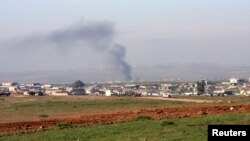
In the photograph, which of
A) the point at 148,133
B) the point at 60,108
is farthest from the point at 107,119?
the point at 60,108

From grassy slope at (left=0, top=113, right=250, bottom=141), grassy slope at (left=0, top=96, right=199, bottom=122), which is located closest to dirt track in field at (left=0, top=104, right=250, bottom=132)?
grassy slope at (left=0, top=113, right=250, bottom=141)

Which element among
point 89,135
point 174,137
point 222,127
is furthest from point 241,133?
point 89,135

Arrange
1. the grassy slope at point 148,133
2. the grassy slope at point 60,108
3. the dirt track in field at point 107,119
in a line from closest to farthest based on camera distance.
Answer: the grassy slope at point 148,133 → the dirt track in field at point 107,119 → the grassy slope at point 60,108

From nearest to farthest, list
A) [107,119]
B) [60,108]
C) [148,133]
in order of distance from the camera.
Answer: [148,133] < [107,119] < [60,108]

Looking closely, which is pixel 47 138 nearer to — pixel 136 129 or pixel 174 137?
pixel 136 129

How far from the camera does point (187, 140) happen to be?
19109mm

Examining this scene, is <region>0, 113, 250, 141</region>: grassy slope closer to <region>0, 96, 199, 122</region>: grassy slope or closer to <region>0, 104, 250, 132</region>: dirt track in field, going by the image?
<region>0, 104, 250, 132</region>: dirt track in field

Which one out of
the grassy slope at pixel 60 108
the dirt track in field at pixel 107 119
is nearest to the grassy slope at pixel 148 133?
the dirt track in field at pixel 107 119

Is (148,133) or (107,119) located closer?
(148,133)

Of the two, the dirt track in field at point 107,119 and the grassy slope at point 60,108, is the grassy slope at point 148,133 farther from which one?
the grassy slope at point 60,108

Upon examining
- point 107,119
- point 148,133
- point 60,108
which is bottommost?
point 148,133

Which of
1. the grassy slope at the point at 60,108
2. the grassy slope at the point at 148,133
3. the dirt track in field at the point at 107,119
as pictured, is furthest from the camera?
the grassy slope at the point at 60,108

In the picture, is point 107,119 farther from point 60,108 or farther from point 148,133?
point 60,108

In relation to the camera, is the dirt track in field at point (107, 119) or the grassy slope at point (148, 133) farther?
the dirt track in field at point (107, 119)
